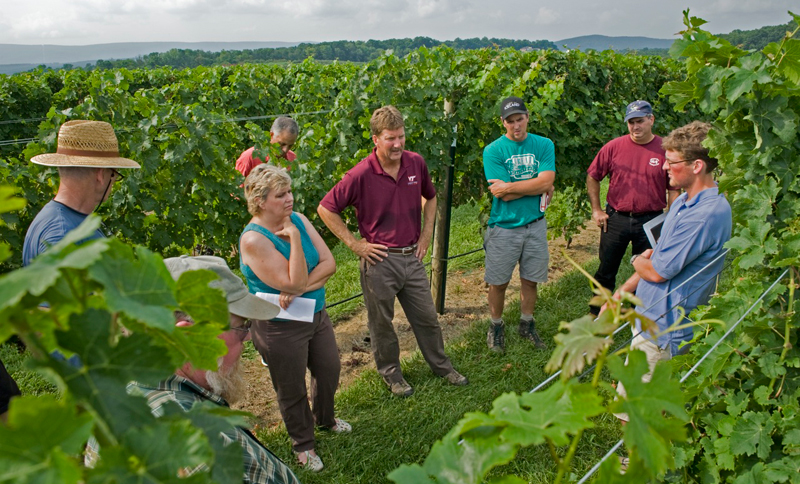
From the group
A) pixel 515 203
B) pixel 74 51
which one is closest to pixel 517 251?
pixel 515 203

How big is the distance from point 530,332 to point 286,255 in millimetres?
2639

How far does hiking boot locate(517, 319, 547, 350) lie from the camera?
5096 mm

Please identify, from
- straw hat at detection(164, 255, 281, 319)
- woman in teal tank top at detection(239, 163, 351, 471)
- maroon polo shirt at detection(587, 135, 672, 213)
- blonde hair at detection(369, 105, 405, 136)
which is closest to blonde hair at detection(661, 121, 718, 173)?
blonde hair at detection(369, 105, 405, 136)

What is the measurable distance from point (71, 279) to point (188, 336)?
0.17 m

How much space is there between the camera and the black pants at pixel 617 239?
207 inches

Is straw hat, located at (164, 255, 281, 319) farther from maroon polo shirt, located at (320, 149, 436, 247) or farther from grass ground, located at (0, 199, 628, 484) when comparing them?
maroon polo shirt, located at (320, 149, 436, 247)

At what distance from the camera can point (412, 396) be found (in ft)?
14.3

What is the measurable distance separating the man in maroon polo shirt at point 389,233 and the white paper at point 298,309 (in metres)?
0.82

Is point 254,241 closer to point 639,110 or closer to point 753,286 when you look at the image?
point 753,286

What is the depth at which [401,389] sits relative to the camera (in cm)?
436

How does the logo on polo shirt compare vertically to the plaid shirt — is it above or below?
above

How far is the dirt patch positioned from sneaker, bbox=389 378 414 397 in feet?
1.50

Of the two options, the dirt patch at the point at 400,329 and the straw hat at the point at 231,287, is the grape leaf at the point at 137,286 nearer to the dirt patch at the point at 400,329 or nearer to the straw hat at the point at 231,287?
the straw hat at the point at 231,287

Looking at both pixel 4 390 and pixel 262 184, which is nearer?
pixel 4 390
